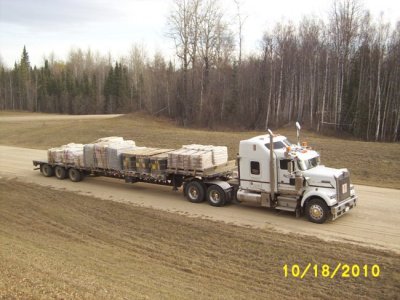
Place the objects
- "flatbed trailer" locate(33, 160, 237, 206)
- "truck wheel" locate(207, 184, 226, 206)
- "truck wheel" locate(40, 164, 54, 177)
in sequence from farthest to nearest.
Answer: "truck wheel" locate(40, 164, 54, 177)
"flatbed trailer" locate(33, 160, 237, 206)
"truck wheel" locate(207, 184, 226, 206)

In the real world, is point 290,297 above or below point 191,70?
below

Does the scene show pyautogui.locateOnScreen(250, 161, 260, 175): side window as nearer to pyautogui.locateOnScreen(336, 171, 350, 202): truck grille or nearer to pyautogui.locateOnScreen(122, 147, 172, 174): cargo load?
pyautogui.locateOnScreen(336, 171, 350, 202): truck grille

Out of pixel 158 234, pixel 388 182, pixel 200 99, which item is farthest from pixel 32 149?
pixel 388 182

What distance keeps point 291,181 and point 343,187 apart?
69.2 inches

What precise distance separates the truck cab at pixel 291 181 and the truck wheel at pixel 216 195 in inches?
28.1

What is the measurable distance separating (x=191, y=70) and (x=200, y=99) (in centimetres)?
496

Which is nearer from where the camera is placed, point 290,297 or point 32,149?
A: point 290,297

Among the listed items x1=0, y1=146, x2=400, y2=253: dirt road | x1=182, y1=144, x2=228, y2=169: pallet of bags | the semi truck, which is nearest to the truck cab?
the semi truck

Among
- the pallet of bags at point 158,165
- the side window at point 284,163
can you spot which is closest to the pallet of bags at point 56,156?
the pallet of bags at point 158,165

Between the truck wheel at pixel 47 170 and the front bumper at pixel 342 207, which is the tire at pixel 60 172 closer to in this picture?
the truck wheel at pixel 47 170

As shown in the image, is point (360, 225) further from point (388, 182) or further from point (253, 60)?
point (253, 60)

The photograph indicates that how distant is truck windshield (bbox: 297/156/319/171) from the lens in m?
14.4

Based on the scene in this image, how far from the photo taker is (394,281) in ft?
30.5

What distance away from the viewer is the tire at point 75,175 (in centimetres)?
2142
